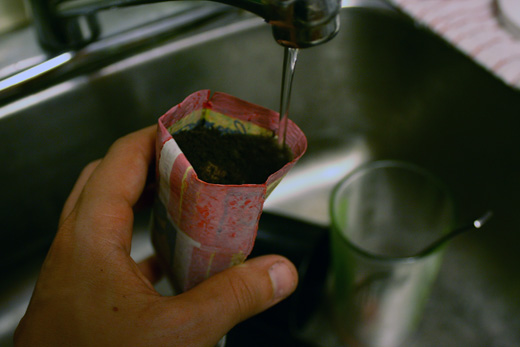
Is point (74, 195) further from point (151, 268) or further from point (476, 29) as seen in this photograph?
point (476, 29)

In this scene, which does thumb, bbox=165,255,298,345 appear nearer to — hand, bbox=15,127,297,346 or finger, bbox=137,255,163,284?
hand, bbox=15,127,297,346

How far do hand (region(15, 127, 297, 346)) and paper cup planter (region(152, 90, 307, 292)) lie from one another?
0.02 m

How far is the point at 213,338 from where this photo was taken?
11.8 inches

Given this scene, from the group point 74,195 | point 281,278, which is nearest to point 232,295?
point 281,278

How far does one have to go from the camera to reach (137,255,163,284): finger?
1.58ft

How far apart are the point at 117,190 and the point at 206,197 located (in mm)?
101

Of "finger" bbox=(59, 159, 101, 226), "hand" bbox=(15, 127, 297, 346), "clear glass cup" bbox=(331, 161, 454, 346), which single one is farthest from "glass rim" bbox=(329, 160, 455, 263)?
"finger" bbox=(59, 159, 101, 226)

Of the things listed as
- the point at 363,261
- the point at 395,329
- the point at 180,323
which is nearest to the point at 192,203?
the point at 180,323

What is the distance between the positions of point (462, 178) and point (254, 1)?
15.6 inches

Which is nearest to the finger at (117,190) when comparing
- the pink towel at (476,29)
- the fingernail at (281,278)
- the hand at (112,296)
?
the hand at (112,296)

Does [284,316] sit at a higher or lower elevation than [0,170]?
lower

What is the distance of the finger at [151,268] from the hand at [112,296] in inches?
6.4

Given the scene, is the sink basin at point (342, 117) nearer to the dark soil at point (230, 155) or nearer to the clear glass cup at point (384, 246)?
the clear glass cup at point (384, 246)

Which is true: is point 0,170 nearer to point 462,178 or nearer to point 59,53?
point 59,53
